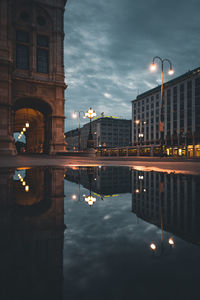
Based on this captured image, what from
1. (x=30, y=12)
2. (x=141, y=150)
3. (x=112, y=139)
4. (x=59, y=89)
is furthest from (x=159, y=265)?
(x=112, y=139)

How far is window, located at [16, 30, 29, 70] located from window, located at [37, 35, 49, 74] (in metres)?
1.82

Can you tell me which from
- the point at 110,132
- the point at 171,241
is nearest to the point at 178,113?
the point at 110,132

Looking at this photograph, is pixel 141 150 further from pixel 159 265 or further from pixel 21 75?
pixel 159 265

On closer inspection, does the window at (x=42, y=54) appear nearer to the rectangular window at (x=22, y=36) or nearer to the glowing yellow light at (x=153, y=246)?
the rectangular window at (x=22, y=36)

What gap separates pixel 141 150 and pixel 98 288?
26299 millimetres

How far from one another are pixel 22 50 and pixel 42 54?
3.06 metres

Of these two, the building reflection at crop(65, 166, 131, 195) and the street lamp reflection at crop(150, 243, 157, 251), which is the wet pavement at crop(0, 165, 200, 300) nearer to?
the street lamp reflection at crop(150, 243, 157, 251)

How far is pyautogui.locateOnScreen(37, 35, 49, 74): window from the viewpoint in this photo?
33.0m

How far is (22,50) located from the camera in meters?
32.0

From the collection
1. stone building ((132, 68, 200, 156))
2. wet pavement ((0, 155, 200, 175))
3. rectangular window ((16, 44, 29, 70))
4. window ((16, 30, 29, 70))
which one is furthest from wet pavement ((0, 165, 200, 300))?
stone building ((132, 68, 200, 156))

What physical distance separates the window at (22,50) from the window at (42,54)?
182 centimetres

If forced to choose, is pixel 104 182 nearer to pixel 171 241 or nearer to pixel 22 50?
pixel 171 241

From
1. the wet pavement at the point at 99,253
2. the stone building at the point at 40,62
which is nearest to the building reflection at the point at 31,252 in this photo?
the wet pavement at the point at 99,253

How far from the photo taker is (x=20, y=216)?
2.27 metres
